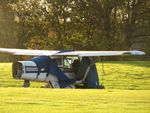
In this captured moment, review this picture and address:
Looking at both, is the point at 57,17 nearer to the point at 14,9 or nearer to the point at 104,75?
the point at 14,9

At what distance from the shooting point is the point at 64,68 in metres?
30.8

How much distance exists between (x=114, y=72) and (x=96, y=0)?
122 ft

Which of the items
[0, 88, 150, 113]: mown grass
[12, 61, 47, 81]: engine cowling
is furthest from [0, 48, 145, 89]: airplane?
[0, 88, 150, 113]: mown grass

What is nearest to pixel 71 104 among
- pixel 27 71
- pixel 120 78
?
Result: pixel 27 71

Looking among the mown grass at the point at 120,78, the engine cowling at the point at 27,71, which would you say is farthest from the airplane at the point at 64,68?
the mown grass at the point at 120,78

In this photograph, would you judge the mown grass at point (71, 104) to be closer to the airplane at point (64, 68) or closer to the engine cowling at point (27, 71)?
the engine cowling at point (27, 71)

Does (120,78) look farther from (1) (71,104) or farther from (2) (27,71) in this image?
(1) (71,104)

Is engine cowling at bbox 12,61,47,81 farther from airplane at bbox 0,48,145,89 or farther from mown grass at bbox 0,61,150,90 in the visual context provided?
mown grass at bbox 0,61,150,90

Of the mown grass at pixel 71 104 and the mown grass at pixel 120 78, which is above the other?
the mown grass at pixel 71 104

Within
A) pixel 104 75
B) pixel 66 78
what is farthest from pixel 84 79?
pixel 104 75

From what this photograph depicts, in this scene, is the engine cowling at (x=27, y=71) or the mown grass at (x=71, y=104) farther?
the engine cowling at (x=27, y=71)

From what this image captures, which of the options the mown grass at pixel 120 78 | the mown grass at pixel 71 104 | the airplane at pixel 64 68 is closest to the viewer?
the mown grass at pixel 71 104

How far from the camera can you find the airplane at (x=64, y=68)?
29359 mm

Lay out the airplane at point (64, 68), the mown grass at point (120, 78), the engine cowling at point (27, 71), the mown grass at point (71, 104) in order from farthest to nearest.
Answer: the mown grass at point (120, 78), the airplane at point (64, 68), the engine cowling at point (27, 71), the mown grass at point (71, 104)
